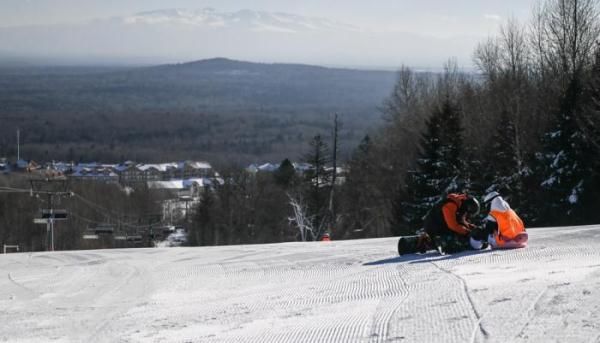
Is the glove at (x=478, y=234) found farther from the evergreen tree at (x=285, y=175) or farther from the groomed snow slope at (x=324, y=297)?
the evergreen tree at (x=285, y=175)

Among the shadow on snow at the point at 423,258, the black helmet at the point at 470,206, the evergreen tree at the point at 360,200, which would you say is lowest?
the evergreen tree at the point at 360,200

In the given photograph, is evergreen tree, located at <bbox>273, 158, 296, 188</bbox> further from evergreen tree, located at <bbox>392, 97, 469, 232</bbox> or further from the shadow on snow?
the shadow on snow

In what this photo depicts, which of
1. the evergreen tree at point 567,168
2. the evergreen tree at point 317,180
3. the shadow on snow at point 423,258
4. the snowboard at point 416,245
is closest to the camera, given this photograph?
the shadow on snow at point 423,258

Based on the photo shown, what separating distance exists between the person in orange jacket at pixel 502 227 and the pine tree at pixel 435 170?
79.1 ft

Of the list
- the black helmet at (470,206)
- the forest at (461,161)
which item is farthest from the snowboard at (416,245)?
the forest at (461,161)

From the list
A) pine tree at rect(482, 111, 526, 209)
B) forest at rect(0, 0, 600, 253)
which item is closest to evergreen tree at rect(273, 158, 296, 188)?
forest at rect(0, 0, 600, 253)

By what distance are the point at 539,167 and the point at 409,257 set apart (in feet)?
74.1

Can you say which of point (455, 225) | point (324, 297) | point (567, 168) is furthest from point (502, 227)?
point (567, 168)

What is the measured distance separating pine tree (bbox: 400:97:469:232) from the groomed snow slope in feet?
71.9

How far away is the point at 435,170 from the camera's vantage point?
3834cm

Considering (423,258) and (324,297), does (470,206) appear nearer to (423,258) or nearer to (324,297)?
(423,258)

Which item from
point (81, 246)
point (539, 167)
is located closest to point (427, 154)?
point (539, 167)

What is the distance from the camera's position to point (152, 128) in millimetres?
195250

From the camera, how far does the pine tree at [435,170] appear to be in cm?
3794
